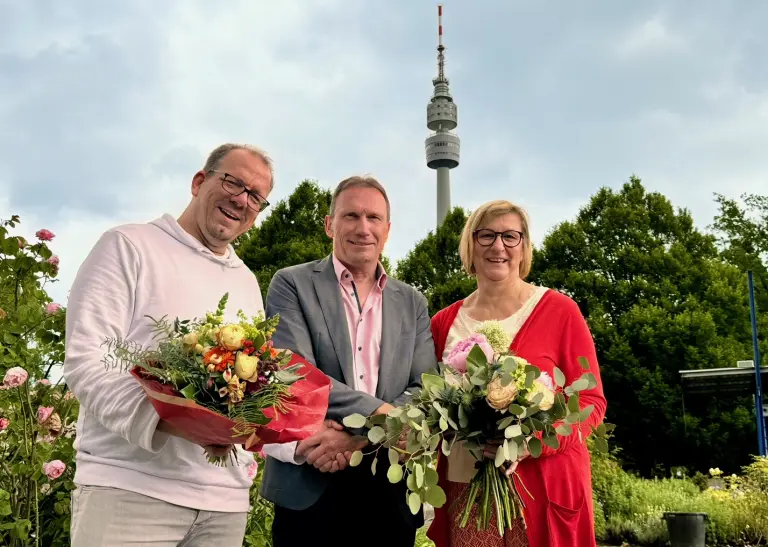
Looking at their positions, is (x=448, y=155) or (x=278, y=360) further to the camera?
(x=448, y=155)

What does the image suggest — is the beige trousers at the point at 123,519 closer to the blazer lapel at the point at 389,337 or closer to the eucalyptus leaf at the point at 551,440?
the blazer lapel at the point at 389,337

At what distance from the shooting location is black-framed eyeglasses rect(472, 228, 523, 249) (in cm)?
378

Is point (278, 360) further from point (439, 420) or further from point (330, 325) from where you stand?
point (330, 325)

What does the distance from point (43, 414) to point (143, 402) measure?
302 centimetres

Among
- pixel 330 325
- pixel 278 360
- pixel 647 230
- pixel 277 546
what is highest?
pixel 647 230

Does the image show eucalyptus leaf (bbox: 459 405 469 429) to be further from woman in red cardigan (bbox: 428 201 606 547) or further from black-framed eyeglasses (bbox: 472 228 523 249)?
black-framed eyeglasses (bbox: 472 228 523 249)

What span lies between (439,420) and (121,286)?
4.19ft

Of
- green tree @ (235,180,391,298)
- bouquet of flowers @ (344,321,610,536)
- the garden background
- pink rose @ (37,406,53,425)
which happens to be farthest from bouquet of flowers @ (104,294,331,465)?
green tree @ (235,180,391,298)

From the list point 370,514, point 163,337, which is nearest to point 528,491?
point 370,514

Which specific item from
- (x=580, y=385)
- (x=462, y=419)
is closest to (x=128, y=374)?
(x=462, y=419)

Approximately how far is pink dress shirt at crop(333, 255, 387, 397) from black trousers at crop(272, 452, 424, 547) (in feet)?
1.16

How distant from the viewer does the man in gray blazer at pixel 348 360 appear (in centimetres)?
308

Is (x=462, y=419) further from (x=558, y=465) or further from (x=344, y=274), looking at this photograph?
(x=344, y=274)

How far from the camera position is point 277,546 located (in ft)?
10.5
